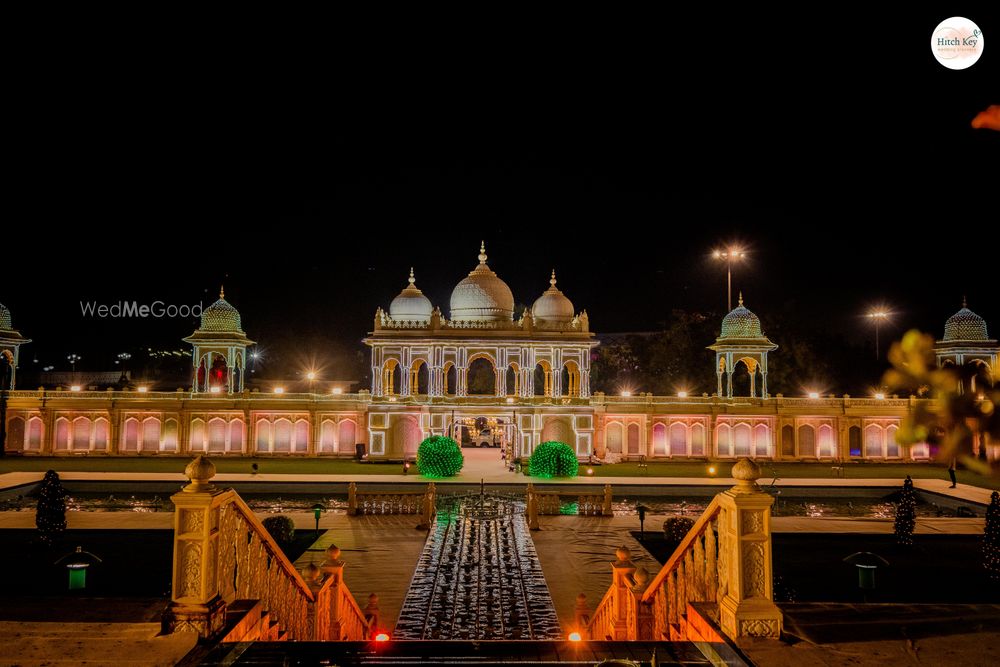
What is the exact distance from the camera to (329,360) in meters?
72.9

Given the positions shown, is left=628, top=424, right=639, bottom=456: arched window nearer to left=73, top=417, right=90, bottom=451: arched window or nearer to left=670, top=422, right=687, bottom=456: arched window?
left=670, top=422, right=687, bottom=456: arched window

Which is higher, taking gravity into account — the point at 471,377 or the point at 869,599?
the point at 471,377

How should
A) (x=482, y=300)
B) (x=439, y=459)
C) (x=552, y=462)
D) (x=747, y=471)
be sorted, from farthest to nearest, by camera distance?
(x=482, y=300) → (x=552, y=462) → (x=439, y=459) → (x=747, y=471)

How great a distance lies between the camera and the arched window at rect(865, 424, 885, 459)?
136ft

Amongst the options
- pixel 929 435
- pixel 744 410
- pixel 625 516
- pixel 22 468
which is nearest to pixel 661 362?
pixel 744 410

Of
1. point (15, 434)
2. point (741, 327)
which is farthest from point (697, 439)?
point (15, 434)

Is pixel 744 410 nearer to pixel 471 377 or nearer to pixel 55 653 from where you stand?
pixel 471 377

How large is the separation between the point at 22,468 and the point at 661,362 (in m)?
41.2

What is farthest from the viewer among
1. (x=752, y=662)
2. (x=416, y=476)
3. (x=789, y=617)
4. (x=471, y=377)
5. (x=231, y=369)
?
(x=471, y=377)

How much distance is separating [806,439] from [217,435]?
32505 mm

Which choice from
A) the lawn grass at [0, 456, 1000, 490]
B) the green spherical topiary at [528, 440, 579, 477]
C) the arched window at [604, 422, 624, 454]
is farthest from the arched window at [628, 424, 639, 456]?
the green spherical topiary at [528, 440, 579, 477]

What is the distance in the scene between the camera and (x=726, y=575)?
21.2ft

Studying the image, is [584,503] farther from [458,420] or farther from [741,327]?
[741,327]

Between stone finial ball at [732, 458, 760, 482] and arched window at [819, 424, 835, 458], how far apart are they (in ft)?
127
